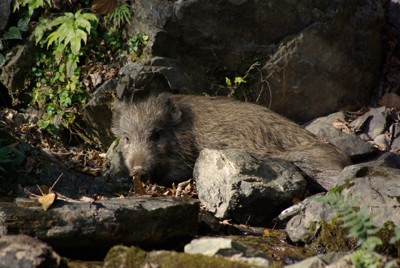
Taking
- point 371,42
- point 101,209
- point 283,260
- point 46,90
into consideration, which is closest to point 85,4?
point 46,90

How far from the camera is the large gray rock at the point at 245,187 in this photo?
871 cm

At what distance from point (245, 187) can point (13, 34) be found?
558 cm

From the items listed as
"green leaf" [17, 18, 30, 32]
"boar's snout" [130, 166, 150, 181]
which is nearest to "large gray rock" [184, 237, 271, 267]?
"boar's snout" [130, 166, 150, 181]

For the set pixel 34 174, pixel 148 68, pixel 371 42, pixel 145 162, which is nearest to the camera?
pixel 34 174

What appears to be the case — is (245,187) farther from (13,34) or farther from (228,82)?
(13,34)

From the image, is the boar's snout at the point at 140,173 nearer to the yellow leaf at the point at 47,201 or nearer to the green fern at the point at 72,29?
the green fern at the point at 72,29

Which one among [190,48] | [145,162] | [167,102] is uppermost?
[190,48]

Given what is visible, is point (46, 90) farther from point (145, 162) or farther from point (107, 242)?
point (107, 242)

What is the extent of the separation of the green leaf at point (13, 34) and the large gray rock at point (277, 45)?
1.98 metres

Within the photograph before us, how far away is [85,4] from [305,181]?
17.5 ft

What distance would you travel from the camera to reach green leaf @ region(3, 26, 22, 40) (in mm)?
11945

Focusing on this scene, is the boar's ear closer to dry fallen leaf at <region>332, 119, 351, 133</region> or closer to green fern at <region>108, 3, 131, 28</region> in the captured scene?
green fern at <region>108, 3, 131, 28</region>

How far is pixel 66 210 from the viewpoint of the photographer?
22.5 ft

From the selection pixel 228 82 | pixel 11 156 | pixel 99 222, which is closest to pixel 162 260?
pixel 99 222
